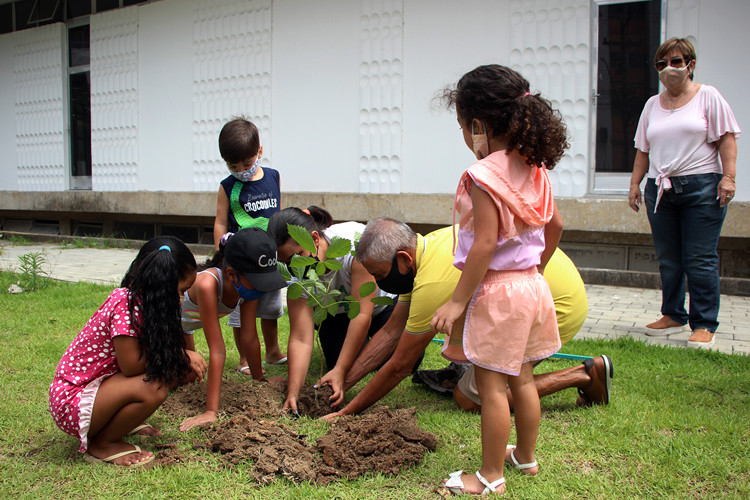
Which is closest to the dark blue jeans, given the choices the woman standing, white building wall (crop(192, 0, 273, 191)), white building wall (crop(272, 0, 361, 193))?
the woman standing

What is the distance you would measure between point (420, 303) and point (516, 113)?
1001mm

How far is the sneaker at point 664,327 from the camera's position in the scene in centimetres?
433

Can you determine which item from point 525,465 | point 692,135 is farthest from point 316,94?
point 525,465

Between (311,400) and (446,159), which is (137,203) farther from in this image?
(311,400)

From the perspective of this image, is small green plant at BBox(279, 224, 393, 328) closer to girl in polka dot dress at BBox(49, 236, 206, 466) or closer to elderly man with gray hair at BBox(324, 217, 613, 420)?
elderly man with gray hair at BBox(324, 217, 613, 420)

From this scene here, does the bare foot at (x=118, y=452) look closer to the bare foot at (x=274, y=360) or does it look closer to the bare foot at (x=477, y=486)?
the bare foot at (x=477, y=486)

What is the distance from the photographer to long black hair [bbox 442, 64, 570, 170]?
80.4 inches

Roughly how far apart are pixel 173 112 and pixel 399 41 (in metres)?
3.97

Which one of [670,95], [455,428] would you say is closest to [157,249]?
[455,428]

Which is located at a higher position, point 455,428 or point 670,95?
point 670,95

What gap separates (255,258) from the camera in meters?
2.85

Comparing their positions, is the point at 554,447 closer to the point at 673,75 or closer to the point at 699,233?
the point at 699,233

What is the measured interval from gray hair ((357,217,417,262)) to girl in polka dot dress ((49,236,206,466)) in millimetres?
744

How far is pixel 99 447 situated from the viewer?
2498 millimetres
